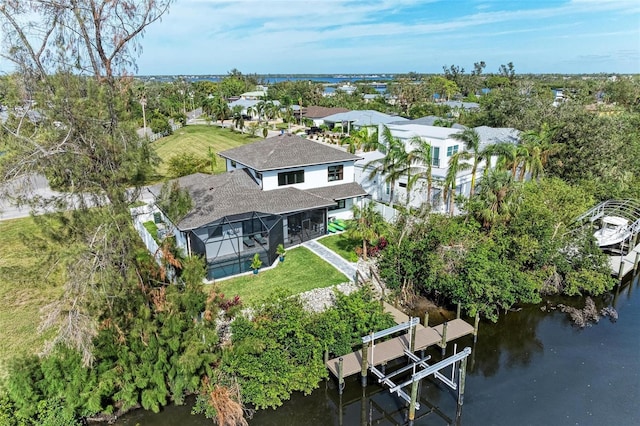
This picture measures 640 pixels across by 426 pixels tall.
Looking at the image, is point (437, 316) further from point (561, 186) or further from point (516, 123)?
point (516, 123)

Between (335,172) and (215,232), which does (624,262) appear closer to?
(335,172)

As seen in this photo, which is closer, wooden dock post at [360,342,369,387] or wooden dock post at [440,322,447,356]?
wooden dock post at [360,342,369,387]

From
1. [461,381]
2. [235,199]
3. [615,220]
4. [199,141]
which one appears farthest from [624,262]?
[199,141]

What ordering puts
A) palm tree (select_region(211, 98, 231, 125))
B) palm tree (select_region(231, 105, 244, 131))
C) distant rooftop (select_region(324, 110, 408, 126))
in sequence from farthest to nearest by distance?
1. palm tree (select_region(211, 98, 231, 125))
2. palm tree (select_region(231, 105, 244, 131))
3. distant rooftop (select_region(324, 110, 408, 126))

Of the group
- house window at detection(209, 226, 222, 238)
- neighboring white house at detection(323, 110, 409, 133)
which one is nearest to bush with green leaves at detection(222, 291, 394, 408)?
house window at detection(209, 226, 222, 238)

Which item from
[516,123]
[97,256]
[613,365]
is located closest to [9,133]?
[97,256]

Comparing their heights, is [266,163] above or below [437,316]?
above

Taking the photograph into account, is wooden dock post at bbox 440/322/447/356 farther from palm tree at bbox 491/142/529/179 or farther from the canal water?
palm tree at bbox 491/142/529/179
